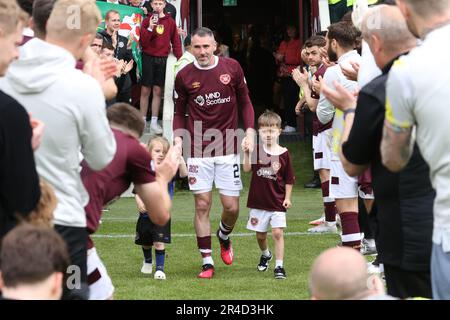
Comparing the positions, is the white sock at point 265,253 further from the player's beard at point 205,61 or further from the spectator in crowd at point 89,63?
the spectator in crowd at point 89,63

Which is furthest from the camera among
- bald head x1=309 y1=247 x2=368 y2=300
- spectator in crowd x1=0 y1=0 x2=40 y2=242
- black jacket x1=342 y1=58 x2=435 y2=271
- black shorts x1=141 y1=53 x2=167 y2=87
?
black shorts x1=141 y1=53 x2=167 y2=87

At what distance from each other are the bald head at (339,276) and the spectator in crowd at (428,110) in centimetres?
80

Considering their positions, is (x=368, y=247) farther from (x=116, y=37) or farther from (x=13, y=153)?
(x=13, y=153)

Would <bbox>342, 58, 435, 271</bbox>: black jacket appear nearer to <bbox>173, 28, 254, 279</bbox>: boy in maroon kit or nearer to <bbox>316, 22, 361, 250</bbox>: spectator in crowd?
<bbox>316, 22, 361, 250</bbox>: spectator in crowd

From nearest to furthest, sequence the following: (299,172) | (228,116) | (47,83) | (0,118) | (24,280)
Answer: (24,280) → (0,118) → (47,83) → (228,116) → (299,172)

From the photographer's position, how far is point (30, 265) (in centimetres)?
422

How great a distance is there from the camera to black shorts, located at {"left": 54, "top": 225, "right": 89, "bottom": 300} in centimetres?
562

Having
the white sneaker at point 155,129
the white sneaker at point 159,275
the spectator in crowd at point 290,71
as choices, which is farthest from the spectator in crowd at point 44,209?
the spectator in crowd at point 290,71

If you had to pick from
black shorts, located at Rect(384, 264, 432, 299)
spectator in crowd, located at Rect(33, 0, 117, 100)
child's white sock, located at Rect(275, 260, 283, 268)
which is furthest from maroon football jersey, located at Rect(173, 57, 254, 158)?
black shorts, located at Rect(384, 264, 432, 299)

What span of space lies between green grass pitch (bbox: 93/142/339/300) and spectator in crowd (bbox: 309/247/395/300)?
4.75 m

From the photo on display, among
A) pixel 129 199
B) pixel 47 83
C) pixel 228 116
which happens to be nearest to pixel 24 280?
pixel 47 83
